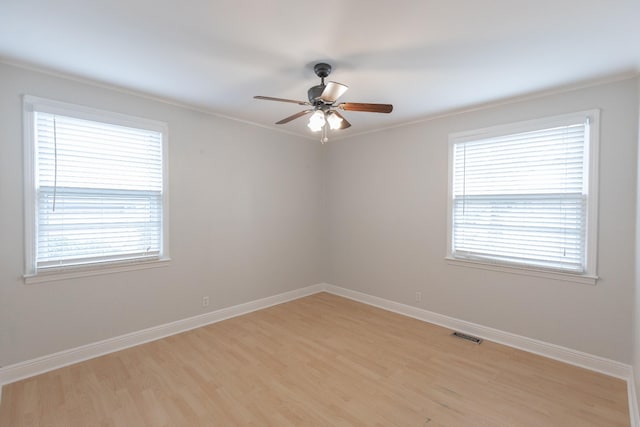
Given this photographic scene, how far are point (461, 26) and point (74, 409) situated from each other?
368 centimetres

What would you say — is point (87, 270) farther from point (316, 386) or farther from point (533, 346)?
point (533, 346)

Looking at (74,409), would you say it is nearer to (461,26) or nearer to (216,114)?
(216,114)

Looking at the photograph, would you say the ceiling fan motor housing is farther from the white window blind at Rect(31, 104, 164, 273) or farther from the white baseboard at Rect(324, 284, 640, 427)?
the white baseboard at Rect(324, 284, 640, 427)

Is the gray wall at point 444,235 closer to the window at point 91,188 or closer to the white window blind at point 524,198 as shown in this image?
the white window blind at point 524,198

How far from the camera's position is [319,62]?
235cm

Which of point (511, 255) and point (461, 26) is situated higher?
point (461, 26)

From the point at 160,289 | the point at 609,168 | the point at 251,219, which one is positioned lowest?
the point at 160,289

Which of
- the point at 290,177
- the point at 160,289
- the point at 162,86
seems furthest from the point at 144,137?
the point at 290,177

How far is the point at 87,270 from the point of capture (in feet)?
9.21

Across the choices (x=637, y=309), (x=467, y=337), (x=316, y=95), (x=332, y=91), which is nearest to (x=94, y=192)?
(x=316, y=95)

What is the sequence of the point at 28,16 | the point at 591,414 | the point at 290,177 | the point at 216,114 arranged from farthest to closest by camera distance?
the point at 290,177, the point at 216,114, the point at 591,414, the point at 28,16

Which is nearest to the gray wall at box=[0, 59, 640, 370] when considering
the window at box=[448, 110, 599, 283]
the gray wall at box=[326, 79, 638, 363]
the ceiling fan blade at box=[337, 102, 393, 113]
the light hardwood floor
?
the gray wall at box=[326, 79, 638, 363]

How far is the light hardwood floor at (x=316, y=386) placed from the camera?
2.07 metres

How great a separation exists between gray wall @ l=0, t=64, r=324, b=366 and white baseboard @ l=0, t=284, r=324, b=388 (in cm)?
6
